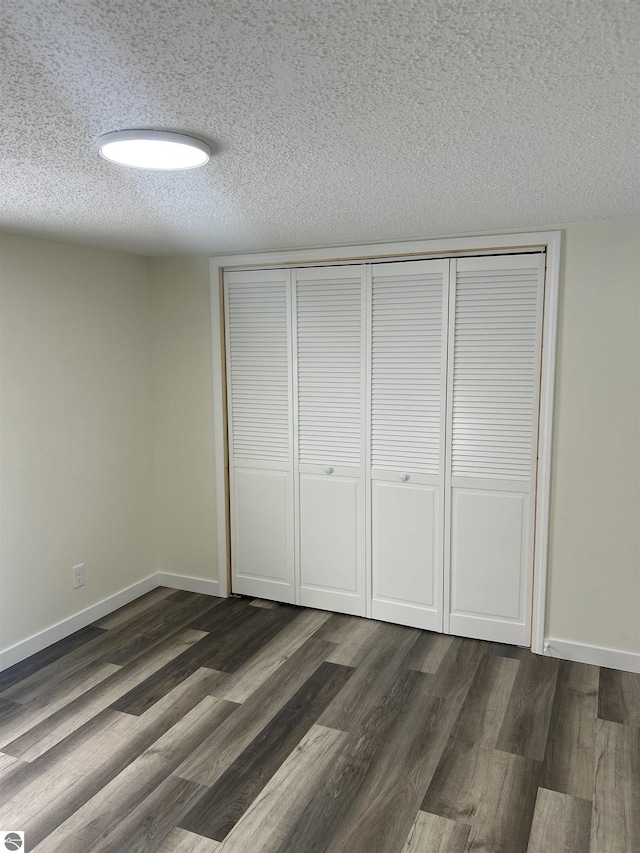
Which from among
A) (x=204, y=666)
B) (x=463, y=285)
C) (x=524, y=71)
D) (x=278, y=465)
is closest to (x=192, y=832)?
(x=204, y=666)

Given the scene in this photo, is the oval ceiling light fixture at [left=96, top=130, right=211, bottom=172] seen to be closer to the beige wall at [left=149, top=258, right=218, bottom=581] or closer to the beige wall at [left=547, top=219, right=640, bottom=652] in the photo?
the beige wall at [left=547, top=219, right=640, bottom=652]

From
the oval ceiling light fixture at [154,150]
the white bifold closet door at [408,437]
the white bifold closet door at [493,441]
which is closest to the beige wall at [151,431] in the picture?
the white bifold closet door at [493,441]

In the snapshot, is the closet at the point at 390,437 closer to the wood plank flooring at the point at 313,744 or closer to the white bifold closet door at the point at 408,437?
the white bifold closet door at the point at 408,437

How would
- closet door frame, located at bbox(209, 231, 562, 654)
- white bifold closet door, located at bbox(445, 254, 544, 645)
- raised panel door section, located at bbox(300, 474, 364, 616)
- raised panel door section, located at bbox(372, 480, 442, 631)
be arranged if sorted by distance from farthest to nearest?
raised panel door section, located at bbox(300, 474, 364, 616), raised panel door section, located at bbox(372, 480, 442, 631), white bifold closet door, located at bbox(445, 254, 544, 645), closet door frame, located at bbox(209, 231, 562, 654)

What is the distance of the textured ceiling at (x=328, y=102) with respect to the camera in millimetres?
1086

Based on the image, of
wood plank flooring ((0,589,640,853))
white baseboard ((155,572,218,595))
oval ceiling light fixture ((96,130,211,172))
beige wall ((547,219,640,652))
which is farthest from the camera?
white baseboard ((155,572,218,595))

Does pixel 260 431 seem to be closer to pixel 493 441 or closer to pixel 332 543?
pixel 332 543

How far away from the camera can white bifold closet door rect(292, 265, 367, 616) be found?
A: 3699 millimetres

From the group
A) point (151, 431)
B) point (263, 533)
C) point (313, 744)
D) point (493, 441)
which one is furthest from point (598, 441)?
point (151, 431)

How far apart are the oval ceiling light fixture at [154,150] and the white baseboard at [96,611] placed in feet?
8.54

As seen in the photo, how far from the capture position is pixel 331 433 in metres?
3.83

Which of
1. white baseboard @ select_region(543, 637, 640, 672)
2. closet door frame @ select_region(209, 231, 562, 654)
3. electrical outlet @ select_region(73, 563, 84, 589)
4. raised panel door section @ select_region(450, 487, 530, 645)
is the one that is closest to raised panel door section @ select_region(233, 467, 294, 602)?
closet door frame @ select_region(209, 231, 562, 654)

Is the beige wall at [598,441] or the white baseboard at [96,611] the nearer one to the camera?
the beige wall at [598,441]

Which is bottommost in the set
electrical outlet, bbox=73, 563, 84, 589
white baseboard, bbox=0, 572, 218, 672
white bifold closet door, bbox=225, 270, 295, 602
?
white baseboard, bbox=0, 572, 218, 672
